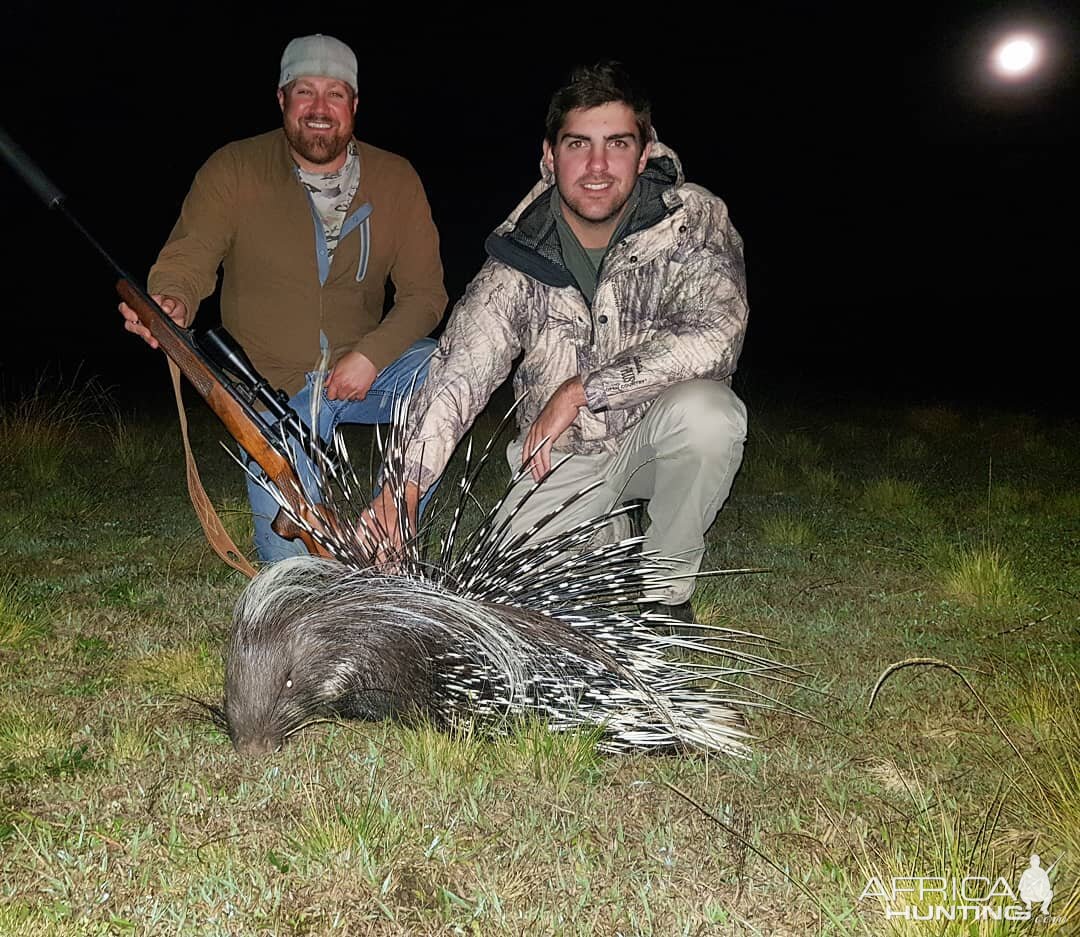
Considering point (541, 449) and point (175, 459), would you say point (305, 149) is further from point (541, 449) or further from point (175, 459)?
point (175, 459)

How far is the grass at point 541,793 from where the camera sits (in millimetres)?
1696

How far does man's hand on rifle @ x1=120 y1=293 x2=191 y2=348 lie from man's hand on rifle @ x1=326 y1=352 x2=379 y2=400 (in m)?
0.54

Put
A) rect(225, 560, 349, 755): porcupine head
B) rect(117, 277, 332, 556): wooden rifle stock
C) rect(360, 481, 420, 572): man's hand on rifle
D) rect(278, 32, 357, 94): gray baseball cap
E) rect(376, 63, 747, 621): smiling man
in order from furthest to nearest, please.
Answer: rect(278, 32, 357, 94): gray baseball cap
rect(376, 63, 747, 621): smiling man
rect(117, 277, 332, 556): wooden rifle stock
rect(360, 481, 420, 572): man's hand on rifle
rect(225, 560, 349, 755): porcupine head

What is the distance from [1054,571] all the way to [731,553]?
1264mm

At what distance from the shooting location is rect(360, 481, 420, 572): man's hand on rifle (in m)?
2.41

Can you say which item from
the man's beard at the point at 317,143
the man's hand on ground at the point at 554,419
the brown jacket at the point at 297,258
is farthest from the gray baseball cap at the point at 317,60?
the man's hand on ground at the point at 554,419

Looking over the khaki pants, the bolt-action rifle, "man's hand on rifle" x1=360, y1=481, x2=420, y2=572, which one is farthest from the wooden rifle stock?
the khaki pants

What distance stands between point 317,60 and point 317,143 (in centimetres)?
28

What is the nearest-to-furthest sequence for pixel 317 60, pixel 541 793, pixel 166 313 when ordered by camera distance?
1. pixel 541 793
2. pixel 166 313
3. pixel 317 60

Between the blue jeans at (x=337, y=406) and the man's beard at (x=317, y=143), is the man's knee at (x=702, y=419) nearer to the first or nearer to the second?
the blue jeans at (x=337, y=406)

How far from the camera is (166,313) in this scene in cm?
327

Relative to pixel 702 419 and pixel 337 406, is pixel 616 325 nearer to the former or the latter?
pixel 702 419

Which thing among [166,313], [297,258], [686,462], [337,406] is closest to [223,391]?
[166,313]

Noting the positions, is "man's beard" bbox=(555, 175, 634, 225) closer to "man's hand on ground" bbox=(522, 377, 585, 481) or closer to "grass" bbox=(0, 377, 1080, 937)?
"man's hand on ground" bbox=(522, 377, 585, 481)
